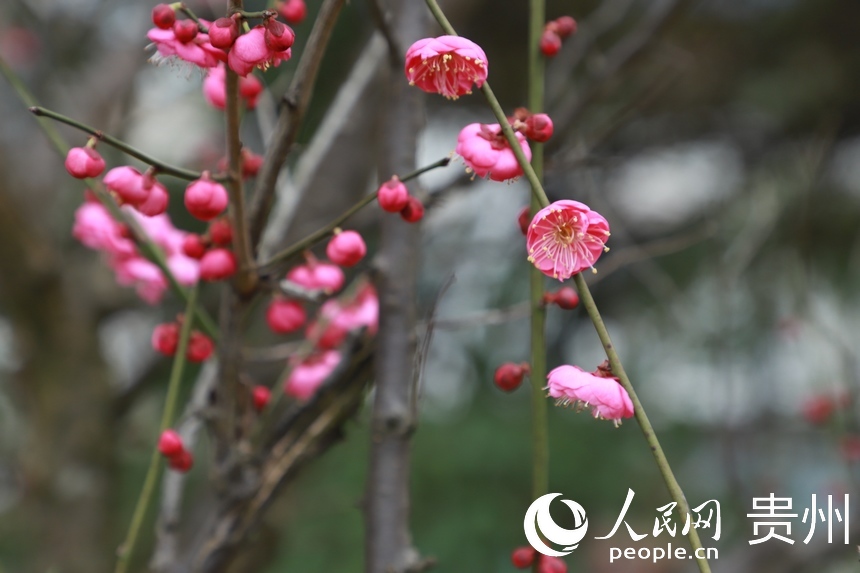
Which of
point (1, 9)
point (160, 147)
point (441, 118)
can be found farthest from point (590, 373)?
point (160, 147)

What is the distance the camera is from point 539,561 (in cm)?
55

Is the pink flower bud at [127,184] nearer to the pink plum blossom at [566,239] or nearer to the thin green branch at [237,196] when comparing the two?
the thin green branch at [237,196]

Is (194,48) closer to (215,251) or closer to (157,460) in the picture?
(215,251)

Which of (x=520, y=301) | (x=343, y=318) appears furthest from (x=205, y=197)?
(x=520, y=301)

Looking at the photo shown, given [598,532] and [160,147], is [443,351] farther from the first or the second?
[160,147]

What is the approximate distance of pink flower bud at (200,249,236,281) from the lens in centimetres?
57

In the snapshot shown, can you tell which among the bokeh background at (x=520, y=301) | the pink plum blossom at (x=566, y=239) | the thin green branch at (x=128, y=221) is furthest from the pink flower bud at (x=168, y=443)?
the bokeh background at (x=520, y=301)

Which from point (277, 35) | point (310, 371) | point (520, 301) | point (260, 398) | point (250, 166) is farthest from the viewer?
point (520, 301)

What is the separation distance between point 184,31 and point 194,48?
0.09ft

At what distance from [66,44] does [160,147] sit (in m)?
0.54

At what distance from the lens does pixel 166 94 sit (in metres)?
2.11

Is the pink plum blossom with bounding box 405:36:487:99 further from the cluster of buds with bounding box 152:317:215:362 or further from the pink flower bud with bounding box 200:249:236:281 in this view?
the cluster of buds with bounding box 152:317:215:362

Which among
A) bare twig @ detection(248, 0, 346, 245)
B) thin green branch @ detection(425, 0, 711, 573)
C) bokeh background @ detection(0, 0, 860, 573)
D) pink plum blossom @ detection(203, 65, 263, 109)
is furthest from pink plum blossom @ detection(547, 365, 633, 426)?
bokeh background @ detection(0, 0, 860, 573)

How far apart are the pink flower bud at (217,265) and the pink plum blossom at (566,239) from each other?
0.72ft
